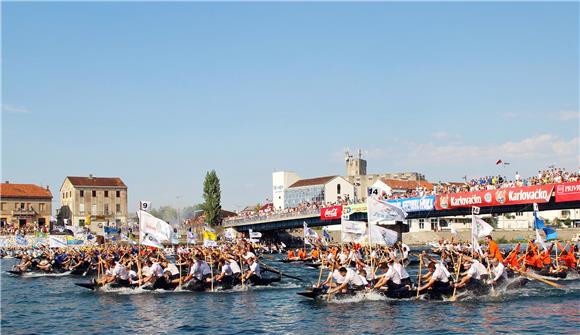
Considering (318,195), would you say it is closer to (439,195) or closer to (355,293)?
(439,195)

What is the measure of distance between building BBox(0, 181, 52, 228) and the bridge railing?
39.3 m

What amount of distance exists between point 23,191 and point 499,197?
3843 inches

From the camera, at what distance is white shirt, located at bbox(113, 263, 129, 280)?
38031mm

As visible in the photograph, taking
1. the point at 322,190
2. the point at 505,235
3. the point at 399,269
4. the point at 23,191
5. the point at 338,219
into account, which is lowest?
the point at 399,269

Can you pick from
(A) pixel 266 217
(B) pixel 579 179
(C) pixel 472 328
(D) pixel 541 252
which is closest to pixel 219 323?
(C) pixel 472 328

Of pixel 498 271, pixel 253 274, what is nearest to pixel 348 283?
pixel 498 271

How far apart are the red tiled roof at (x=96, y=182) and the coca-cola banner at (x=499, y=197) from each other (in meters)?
86.1

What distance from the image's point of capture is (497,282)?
107 ft

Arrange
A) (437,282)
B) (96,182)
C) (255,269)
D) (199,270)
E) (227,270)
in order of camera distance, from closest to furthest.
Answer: (437,282)
(199,270)
(227,270)
(255,269)
(96,182)

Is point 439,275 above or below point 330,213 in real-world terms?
below

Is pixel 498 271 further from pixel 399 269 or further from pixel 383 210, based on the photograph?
pixel 383 210

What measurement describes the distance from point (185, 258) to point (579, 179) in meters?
31.9

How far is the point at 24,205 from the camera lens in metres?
131

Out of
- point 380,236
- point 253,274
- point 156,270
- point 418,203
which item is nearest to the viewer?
point 380,236
